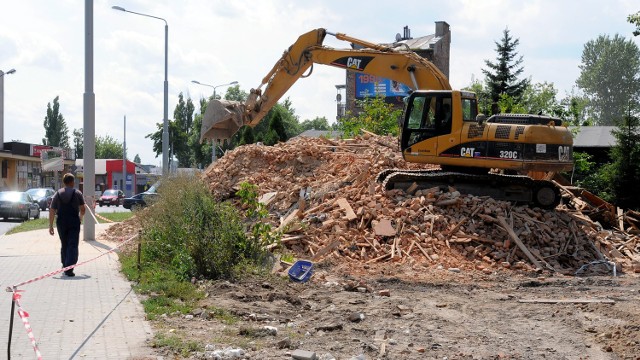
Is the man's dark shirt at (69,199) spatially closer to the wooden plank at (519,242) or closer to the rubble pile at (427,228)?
the rubble pile at (427,228)

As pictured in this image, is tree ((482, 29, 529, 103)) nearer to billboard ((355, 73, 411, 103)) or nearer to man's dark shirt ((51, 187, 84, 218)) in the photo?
billboard ((355, 73, 411, 103))

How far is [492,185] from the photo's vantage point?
56.3 feet

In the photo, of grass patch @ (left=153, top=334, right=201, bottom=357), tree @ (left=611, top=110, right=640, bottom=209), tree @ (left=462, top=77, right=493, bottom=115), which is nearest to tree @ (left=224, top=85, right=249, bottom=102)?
tree @ (left=462, top=77, right=493, bottom=115)

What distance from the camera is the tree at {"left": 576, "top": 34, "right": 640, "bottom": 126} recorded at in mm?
107188

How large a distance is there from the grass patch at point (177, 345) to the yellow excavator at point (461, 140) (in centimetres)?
991

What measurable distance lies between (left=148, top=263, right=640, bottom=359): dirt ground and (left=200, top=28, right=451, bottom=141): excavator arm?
270 inches

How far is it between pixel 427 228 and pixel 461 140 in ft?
7.95

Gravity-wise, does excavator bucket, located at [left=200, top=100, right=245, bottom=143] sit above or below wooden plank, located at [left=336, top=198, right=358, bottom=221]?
above

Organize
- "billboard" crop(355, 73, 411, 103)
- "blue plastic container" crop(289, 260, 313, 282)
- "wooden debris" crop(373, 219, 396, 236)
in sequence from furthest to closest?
1. "billboard" crop(355, 73, 411, 103)
2. "wooden debris" crop(373, 219, 396, 236)
3. "blue plastic container" crop(289, 260, 313, 282)


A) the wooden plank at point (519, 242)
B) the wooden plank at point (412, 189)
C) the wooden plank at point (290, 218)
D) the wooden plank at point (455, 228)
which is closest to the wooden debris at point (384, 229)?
the wooden plank at point (455, 228)

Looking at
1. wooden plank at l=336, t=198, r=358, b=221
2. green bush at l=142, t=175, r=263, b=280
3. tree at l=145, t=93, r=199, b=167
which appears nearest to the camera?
green bush at l=142, t=175, r=263, b=280

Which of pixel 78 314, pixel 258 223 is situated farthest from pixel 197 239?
pixel 78 314

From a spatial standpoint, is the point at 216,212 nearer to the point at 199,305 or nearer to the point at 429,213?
the point at 199,305

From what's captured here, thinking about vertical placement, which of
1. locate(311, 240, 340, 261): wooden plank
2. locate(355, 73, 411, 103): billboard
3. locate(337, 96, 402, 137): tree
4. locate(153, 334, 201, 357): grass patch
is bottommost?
locate(153, 334, 201, 357): grass patch
